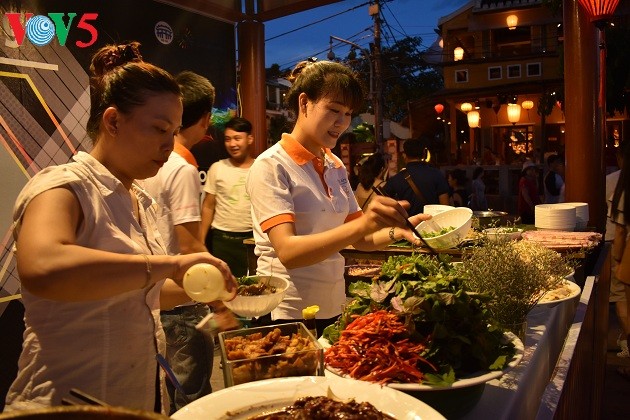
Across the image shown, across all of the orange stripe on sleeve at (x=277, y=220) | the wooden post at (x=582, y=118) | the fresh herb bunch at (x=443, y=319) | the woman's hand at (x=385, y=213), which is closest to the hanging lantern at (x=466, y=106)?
the wooden post at (x=582, y=118)

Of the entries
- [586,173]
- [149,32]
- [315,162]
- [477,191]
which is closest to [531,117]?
[477,191]

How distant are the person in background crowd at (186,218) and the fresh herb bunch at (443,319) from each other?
1503mm

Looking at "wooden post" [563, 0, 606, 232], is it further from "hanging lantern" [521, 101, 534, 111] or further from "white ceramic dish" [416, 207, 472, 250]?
"hanging lantern" [521, 101, 534, 111]

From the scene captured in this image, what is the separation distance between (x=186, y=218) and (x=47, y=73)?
1.84m

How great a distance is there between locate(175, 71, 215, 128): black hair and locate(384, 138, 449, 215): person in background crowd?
9.48 ft

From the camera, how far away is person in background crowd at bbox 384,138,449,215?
18.5ft

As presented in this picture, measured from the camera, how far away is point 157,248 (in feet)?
5.32

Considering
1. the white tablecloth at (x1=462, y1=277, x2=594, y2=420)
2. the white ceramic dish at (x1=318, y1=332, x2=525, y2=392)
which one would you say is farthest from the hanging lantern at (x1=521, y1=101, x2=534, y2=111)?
the white ceramic dish at (x1=318, y1=332, x2=525, y2=392)

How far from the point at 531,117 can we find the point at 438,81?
20.0m

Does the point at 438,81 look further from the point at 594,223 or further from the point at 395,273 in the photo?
the point at 395,273

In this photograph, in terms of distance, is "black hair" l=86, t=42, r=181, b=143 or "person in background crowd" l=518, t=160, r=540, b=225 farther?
"person in background crowd" l=518, t=160, r=540, b=225

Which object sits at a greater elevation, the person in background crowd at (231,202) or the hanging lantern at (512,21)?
the hanging lantern at (512,21)

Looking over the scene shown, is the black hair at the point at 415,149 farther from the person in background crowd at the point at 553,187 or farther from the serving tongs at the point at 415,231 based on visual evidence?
the person in background crowd at the point at 553,187

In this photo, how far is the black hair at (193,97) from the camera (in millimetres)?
3021
